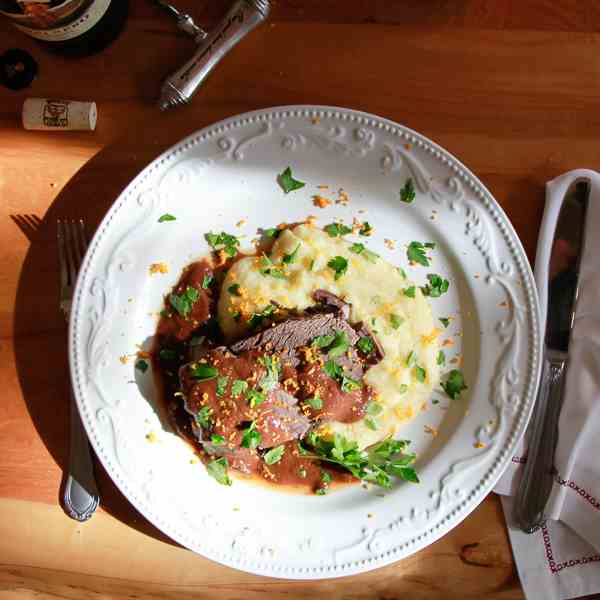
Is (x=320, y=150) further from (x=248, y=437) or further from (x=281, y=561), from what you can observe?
(x=281, y=561)

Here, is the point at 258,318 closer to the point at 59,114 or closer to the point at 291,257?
the point at 291,257

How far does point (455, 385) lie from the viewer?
2760 mm

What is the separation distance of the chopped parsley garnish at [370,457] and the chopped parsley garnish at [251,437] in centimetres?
28

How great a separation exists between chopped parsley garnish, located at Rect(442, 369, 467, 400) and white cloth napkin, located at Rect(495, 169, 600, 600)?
40cm

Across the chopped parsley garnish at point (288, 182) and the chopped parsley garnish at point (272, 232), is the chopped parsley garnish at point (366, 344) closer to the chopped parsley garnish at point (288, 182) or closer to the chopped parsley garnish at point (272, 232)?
the chopped parsley garnish at point (272, 232)

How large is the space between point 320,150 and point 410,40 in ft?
2.34

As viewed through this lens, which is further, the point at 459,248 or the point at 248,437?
the point at 459,248

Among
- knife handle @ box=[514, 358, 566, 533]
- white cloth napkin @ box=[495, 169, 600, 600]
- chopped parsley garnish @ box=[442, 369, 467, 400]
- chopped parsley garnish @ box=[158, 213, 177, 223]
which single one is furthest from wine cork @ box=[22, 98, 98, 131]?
knife handle @ box=[514, 358, 566, 533]

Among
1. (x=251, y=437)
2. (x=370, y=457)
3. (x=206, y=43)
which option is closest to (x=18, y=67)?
(x=206, y=43)

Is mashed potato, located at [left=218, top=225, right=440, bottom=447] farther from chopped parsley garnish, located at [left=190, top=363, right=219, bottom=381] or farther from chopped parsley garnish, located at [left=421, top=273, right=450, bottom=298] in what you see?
chopped parsley garnish, located at [left=190, top=363, right=219, bottom=381]

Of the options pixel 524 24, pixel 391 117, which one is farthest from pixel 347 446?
pixel 524 24

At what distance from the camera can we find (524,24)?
288cm

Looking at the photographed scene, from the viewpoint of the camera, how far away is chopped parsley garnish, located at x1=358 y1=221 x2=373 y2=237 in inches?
109

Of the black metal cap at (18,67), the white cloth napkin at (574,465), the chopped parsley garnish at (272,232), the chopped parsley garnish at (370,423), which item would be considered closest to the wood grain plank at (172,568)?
the white cloth napkin at (574,465)
